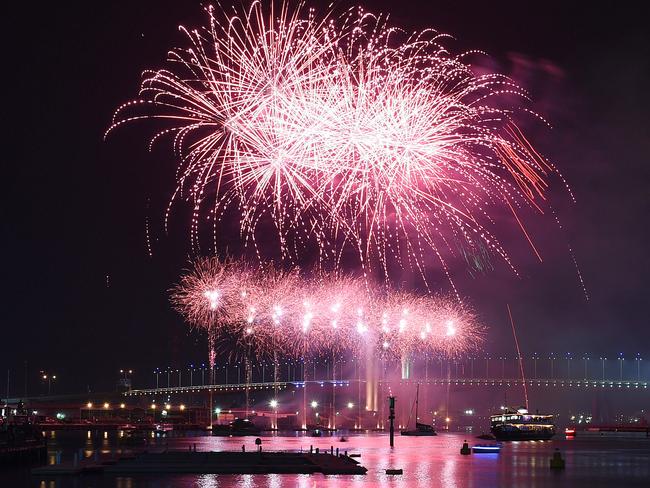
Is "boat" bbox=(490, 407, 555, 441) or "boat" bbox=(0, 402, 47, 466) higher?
"boat" bbox=(0, 402, 47, 466)

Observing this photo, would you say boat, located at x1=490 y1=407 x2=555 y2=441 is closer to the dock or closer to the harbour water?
the harbour water

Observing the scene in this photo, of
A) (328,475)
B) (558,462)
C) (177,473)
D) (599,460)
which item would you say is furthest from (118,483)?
(599,460)

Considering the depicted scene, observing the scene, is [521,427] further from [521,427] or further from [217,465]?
[217,465]

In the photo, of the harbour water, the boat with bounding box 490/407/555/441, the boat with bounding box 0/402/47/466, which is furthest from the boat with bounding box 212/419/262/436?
the harbour water

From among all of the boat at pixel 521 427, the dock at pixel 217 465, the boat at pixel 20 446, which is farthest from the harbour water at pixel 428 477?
the boat at pixel 521 427

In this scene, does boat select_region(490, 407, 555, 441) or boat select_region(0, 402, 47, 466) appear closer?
boat select_region(0, 402, 47, 466)

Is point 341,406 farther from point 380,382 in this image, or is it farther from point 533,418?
point 533,418

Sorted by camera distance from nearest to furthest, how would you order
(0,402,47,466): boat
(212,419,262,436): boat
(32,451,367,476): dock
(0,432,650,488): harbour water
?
(0,432,650,488): harbour water → (32,451,367,476): dock → (0,402,47,466): boat → (212,419,262,436): boat

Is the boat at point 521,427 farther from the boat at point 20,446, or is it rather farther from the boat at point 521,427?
the boat at point 20,446

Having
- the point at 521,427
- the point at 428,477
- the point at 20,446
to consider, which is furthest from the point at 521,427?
the point at 428,477
